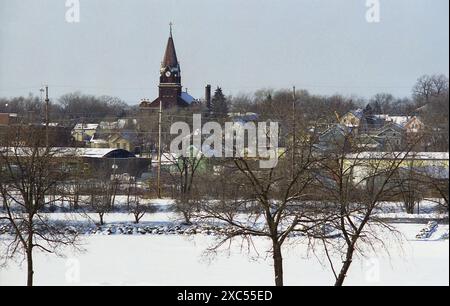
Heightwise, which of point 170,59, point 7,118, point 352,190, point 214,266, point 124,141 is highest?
point 170,59

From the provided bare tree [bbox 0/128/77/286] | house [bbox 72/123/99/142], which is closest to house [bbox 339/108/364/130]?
bare tree [bbox 0/128/77/286]

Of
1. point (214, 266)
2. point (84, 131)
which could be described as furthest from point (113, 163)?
point (214, 266)

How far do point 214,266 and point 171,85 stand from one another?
1.84 metres

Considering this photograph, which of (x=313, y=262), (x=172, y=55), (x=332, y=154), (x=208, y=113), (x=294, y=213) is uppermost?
(x=172, y=55)

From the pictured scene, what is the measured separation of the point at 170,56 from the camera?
5.15m

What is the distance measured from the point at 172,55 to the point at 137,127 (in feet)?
10.5

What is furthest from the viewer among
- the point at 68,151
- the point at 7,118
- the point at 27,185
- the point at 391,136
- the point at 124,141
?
the point at 124,141

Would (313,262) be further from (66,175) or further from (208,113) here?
(66,175)

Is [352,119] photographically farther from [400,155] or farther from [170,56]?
[170,56]

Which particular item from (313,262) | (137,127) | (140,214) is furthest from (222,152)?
(140,214)

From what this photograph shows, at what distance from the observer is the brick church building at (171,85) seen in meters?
5.15

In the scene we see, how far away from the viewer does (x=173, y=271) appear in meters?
5.82

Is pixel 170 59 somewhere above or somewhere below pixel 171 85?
above

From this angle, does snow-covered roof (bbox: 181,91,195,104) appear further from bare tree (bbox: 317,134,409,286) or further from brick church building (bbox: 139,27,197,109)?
bare tree (bbox: 317,134,409,286)
